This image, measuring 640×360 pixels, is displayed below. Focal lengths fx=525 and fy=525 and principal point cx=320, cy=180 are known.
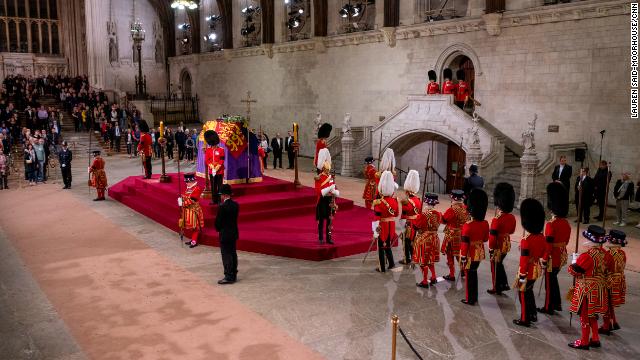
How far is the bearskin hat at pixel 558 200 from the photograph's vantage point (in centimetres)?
724

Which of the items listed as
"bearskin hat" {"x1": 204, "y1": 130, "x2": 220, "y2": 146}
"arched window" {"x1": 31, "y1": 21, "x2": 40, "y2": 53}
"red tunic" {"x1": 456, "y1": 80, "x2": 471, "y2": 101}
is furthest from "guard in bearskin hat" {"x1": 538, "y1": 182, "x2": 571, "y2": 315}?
"arched window" {"x1": 31, "y1": 21, "x2": 40, "y2": 53}

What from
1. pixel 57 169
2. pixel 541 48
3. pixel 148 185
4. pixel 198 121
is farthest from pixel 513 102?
pixel 198 121

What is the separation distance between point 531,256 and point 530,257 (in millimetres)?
19

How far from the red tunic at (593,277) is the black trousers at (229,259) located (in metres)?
5.02

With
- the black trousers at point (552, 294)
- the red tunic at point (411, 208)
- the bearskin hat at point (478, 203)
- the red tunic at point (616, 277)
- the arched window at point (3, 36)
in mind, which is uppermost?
the arched window at point (3, 36)

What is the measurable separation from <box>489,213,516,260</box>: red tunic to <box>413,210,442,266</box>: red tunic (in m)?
0.93

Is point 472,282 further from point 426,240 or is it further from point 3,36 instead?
point 3,36

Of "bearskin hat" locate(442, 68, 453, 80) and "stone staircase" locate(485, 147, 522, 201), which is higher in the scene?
"bearskin hat" locate(442, 68, 453, 80)

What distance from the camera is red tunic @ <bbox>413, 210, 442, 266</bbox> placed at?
834cm

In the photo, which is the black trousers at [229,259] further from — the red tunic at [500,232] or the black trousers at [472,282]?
the red tunic at [500,232]

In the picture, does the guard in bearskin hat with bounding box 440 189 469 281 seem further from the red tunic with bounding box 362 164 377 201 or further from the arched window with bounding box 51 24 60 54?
the arched window with bounding box 51 24 60 54

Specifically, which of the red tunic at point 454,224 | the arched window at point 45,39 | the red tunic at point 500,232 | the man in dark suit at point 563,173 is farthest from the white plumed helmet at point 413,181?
the arched window at point 45,39

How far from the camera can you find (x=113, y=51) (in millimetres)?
35094

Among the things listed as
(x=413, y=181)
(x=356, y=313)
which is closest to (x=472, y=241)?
(x=413, y=181)
